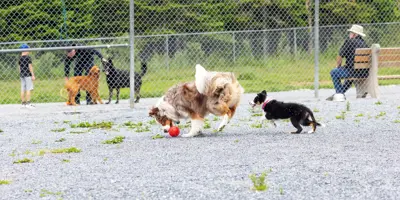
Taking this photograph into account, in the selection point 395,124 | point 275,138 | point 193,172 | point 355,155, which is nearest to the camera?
point 193,172

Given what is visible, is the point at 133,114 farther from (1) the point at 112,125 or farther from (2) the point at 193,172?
(2) the point at 193,172

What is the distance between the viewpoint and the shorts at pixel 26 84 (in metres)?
16.1

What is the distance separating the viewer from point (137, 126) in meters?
12.1

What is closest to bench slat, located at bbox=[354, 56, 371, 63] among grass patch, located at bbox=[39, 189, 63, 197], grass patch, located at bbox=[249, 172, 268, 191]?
grass patch, located at bbox=[249, 172, 268, 191]

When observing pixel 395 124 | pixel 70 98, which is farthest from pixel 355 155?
pixel 70 98

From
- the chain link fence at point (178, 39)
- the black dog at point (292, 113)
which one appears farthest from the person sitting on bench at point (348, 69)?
the black dog at point (292, 113)

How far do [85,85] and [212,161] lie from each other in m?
8.61

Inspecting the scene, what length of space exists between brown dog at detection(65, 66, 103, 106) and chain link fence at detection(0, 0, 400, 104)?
1.55 feet

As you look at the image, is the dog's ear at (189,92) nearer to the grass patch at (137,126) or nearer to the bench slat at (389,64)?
the grass patch at (137,126)

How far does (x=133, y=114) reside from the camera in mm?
13945

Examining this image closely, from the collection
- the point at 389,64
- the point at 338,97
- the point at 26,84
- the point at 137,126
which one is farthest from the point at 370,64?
the point at 26,84

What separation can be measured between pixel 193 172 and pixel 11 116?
297 inches

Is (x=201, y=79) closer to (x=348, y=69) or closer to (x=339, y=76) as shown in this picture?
(x=339, y=76)

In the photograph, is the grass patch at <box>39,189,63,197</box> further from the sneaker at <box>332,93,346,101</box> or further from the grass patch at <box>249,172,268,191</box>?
the sneaker at <box>332,93,346,101</box>
